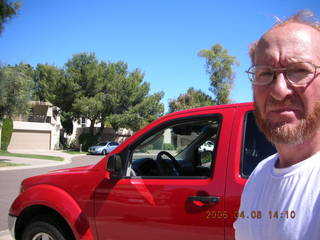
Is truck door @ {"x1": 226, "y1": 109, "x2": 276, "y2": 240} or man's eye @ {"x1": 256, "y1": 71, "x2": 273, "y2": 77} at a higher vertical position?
man's eye @ {"x1": 256, "y1": 71, "x2": 273, "y2": 77}

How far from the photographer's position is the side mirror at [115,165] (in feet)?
10.1

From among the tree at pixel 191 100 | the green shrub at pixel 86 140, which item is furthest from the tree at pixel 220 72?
the green shrub at pixel 86 140

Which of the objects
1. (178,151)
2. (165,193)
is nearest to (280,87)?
(165,193)

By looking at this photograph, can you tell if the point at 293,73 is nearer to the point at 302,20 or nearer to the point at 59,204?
the point at 302,20

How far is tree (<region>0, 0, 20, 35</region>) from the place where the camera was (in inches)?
602

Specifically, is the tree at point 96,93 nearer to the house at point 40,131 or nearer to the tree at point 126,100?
the tree at point 126,100

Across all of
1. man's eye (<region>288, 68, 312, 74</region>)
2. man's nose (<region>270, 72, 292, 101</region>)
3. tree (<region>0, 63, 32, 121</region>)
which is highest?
tree (<region>0, 63, 32, 121</region>)

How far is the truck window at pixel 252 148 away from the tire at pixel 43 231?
6.43 feet

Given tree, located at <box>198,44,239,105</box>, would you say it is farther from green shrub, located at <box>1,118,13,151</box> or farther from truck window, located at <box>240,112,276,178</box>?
truck window, located at <box>240,112,276,178</box>

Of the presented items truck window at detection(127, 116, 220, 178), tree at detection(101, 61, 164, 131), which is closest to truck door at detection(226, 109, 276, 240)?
truck window at detection(127, 116, 220, 178)

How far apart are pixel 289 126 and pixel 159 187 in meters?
1.91

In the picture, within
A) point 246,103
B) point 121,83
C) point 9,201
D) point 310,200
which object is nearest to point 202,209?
point 246,103

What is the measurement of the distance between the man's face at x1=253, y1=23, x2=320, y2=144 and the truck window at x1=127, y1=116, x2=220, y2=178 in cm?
179

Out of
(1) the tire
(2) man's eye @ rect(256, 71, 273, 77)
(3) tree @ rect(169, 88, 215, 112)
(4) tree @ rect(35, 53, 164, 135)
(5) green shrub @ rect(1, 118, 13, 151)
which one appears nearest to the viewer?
(2) man's eye @ rect(256, 71, 273, 77)
